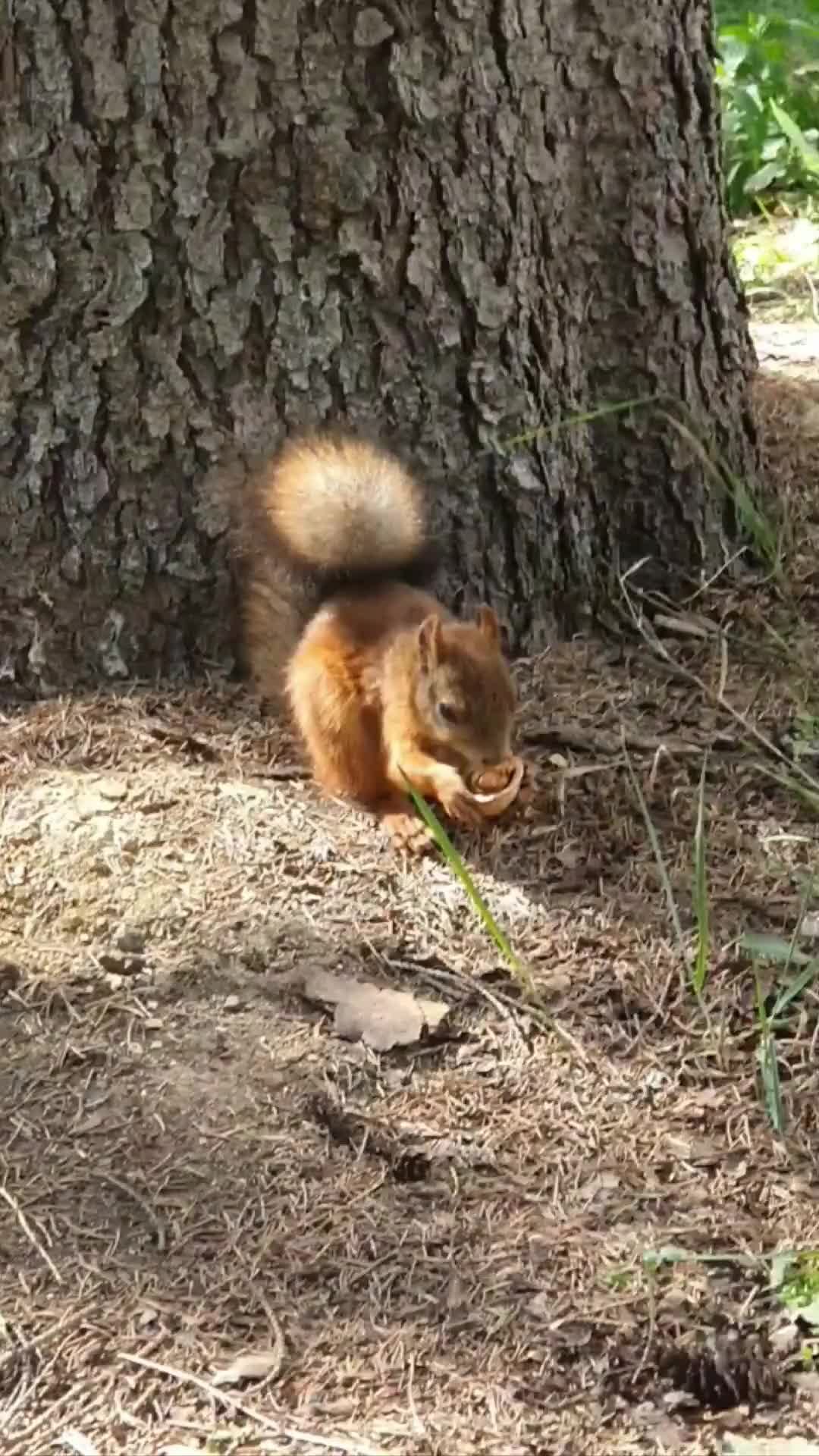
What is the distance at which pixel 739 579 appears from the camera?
3824mm

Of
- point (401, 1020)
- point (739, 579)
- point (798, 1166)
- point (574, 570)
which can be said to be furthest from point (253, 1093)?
point (739, 579)

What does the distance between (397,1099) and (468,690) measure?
0.83m

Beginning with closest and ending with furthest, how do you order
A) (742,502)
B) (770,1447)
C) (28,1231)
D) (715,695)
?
(770,1447) < (28,1231) < (715,695) < (742,502)

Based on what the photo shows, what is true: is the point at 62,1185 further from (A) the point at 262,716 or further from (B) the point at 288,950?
(A) the point at 262,716

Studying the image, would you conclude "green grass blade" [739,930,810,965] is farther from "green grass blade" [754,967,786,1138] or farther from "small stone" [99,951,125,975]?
"small stone" [99,951,125,975]

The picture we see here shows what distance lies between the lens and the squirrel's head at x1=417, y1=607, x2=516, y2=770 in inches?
124

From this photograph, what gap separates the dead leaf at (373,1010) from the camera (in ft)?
8.77

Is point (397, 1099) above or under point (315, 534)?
under

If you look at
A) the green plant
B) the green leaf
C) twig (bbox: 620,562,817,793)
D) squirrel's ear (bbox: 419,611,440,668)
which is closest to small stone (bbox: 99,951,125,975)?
squirrel's ear (bbox: 419,611,440,668)

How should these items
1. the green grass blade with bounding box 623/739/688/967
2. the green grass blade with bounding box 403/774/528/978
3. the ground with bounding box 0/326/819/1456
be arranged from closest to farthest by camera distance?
the ground with bounding box 0/326/819/1456 → the green grass blade with bounding box 403/774/528/978 → the green grass blade with bounding box 623/739/688/967

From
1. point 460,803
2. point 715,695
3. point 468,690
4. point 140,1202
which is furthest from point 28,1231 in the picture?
point 715,695

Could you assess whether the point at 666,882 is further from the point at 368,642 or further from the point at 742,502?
the point at 742,502

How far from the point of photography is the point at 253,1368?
85.2 inches

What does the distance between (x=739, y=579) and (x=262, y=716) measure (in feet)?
3.48
